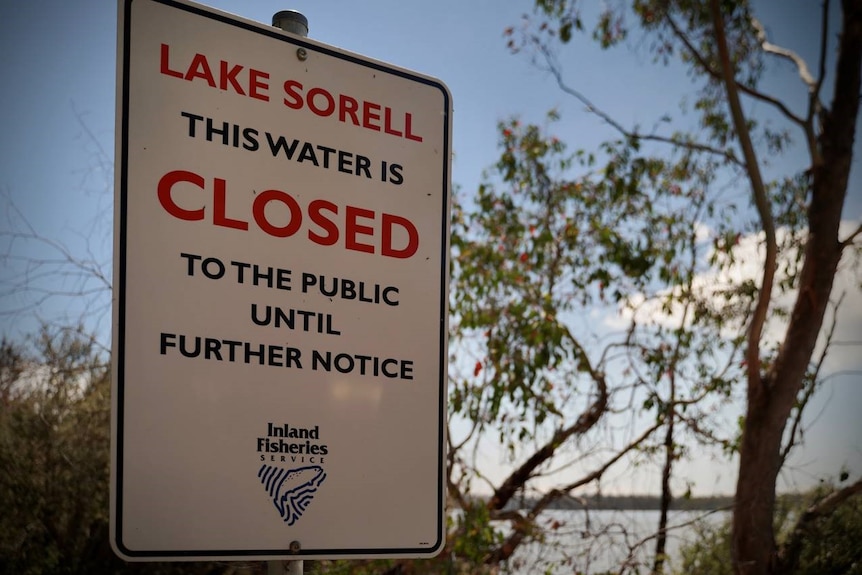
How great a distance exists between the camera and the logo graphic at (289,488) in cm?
144

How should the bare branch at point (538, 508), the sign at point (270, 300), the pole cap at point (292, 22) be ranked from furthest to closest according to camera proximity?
the bare branch at point (538, 508), the pole cap at point (292, 22), the sign at point (270, 300)

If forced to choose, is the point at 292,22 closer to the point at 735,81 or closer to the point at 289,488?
the point at 289,488

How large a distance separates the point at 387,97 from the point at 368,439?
67 cm

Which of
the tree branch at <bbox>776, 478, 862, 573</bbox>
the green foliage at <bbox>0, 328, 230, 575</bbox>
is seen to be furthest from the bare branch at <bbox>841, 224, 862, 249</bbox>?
the green foliage at <bbox>0, 328, 230, 575</bbox>

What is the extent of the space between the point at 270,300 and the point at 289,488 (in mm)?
322

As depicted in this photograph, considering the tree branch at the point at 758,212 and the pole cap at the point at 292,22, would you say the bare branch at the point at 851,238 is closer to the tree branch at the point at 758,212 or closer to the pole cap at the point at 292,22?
the tree branch at the point at 758,212

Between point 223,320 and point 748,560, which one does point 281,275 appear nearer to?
point 223,320

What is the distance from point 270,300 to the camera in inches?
59.4

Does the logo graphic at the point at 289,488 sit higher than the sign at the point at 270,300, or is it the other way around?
the sign at the point at 270,300

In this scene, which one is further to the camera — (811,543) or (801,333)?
(811,543)

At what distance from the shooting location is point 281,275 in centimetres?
152

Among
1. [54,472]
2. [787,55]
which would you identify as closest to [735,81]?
[787,55]

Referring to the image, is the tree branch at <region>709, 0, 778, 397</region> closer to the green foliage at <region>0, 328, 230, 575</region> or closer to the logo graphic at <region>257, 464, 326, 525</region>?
the green foliage at <region>0, 328, 230, 575</region>

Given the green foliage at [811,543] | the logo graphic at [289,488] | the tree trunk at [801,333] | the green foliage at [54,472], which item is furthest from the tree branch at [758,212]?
the logo graphic at [289,488]
